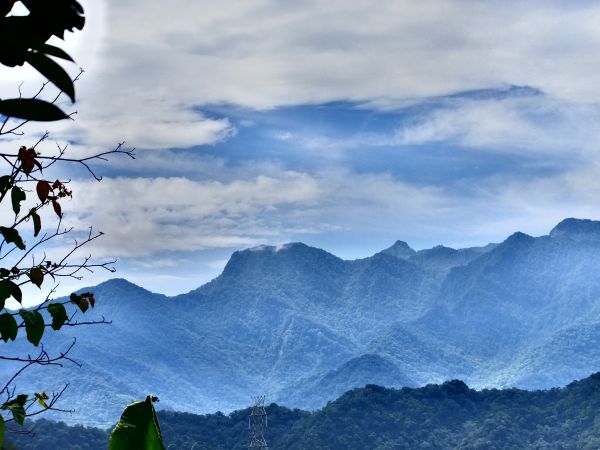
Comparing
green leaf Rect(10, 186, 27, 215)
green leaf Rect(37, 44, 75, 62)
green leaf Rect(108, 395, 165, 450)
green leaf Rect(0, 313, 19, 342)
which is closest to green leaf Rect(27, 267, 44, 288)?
A: green leaf Rect(0, 313, 19, 342)

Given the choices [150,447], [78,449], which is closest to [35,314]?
[150,447]

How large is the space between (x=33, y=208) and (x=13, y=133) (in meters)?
0.61

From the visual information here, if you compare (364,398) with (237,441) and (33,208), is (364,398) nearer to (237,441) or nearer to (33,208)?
(237,441)

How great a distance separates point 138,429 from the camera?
5.35 ft

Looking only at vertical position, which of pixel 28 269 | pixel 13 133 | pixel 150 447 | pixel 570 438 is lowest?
pixel 570 438

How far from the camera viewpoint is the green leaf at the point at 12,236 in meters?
2.79

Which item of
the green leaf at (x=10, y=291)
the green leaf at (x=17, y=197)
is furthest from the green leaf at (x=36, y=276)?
the green leaf at (x=17, y=197)

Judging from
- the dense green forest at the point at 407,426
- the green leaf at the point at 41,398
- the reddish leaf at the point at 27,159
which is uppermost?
the reddish leaf at the point at 27,159

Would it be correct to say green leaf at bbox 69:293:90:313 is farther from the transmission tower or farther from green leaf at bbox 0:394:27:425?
the transmission tower

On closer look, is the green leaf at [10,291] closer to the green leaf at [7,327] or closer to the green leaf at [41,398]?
the green leaf at [7,327]

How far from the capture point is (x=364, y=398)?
198 m

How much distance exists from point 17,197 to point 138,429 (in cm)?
123

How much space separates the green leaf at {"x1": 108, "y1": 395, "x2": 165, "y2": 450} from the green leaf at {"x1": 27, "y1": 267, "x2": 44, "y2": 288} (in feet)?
5.79

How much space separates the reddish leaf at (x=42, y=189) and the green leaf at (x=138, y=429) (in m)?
1.26
